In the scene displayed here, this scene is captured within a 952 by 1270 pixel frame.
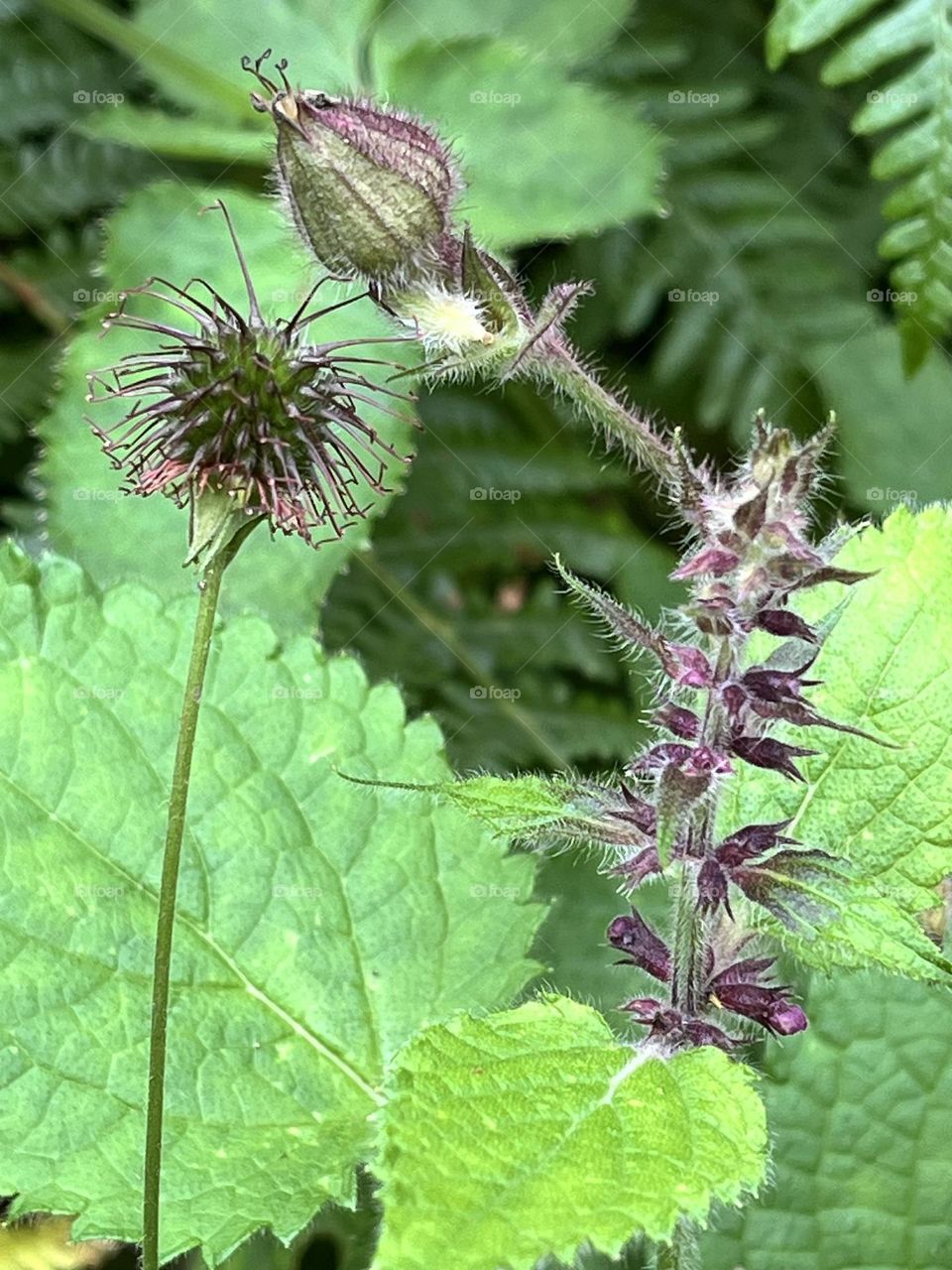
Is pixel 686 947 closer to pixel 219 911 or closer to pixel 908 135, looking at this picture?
pixel 219 911

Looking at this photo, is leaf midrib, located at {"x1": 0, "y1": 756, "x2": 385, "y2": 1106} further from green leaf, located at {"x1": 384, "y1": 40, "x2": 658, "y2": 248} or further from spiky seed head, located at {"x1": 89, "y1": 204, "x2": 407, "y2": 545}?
green leaf, located at {"x1": 384, "y1": 40, "x2": 658, "y2": 248}

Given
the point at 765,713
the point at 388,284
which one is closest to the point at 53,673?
the point at 388,284

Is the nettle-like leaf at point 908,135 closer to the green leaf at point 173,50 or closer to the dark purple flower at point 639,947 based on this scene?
the green leaf at point 173,50

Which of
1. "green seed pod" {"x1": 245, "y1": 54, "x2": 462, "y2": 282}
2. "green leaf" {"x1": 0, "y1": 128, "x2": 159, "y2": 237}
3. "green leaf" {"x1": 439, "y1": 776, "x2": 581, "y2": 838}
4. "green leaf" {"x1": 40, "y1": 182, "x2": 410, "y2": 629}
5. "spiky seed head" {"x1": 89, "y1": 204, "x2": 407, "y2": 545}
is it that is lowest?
"green leaf" {"x1": 439, "y1": 776, "x2": 581, "y2": 838}

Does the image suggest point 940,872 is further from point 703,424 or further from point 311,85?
point 311,85

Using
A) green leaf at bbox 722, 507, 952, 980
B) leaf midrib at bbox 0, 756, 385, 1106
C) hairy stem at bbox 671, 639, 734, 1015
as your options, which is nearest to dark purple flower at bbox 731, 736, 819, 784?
hairy stem at bbox 671, 639, 734, 1015

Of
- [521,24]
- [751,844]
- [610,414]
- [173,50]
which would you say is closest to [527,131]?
[521,24]
